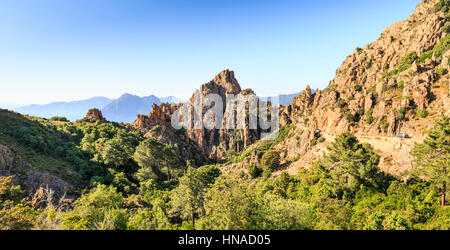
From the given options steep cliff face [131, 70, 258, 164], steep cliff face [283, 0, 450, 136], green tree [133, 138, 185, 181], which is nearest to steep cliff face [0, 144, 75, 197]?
green tree [133, 138, 185, 181]

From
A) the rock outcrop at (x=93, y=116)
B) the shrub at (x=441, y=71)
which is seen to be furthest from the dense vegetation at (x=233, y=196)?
the shrub at (x=441, y=71)

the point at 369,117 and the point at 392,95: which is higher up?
the point at 392,95

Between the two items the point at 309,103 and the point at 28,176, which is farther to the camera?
the point at 309,103

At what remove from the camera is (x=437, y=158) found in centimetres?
2534

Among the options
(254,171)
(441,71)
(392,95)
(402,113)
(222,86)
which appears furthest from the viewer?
(222,86)

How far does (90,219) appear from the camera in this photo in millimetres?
20062

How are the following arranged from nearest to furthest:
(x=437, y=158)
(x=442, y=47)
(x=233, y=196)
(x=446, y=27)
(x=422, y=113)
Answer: (x=233, y=196) → (x=437, y=158) → (x=422, y=113) → (x=442, y=47) → (x=446, y=27)

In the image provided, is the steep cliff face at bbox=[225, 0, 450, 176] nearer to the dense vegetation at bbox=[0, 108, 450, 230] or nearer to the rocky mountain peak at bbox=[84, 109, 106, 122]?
the dense vegetation at bbox=[0, 108, 450, 230]

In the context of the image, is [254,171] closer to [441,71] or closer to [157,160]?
[157,160]

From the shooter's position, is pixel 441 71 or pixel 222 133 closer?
pixel 441 71

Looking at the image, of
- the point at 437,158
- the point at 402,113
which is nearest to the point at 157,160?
the point at 437,158

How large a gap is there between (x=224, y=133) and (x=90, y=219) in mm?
152785

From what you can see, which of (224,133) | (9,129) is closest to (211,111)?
(224,133)
